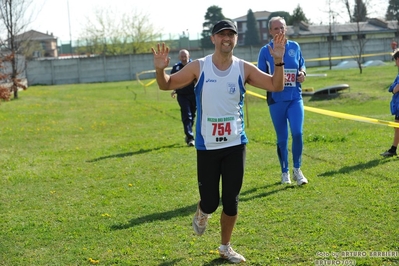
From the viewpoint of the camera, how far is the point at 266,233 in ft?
20.3

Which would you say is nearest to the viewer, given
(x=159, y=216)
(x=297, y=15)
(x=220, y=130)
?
(x=220, y=130)

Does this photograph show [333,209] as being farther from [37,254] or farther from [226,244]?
[37,254]

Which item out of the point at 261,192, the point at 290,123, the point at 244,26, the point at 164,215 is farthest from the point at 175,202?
the point at 244,26

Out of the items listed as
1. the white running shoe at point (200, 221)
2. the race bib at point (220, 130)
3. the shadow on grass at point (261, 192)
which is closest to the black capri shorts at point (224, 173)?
the race bib at point (220, 130)

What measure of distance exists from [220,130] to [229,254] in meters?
1.14

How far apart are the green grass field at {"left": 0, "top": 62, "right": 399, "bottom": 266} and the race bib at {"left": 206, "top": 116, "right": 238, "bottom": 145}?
1.12 m

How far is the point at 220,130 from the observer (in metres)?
5.36

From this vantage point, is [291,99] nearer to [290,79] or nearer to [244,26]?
[290,79]

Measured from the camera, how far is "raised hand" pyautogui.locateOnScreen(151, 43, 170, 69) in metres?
5.22

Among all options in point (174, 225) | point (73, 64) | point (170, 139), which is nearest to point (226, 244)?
point (174, 225)

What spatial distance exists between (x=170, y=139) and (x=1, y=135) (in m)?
5.13

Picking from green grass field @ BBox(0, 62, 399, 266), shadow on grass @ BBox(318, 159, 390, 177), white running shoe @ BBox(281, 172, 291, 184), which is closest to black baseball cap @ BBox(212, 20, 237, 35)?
green grass field @ BBox(0, 62, 399, 266)

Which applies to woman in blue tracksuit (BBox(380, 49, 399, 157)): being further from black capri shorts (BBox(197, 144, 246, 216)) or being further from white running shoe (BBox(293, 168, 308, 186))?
black capri shorts (BBox(197, 144, 246, 216))

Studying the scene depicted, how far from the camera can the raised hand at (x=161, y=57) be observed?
17.1 ft
